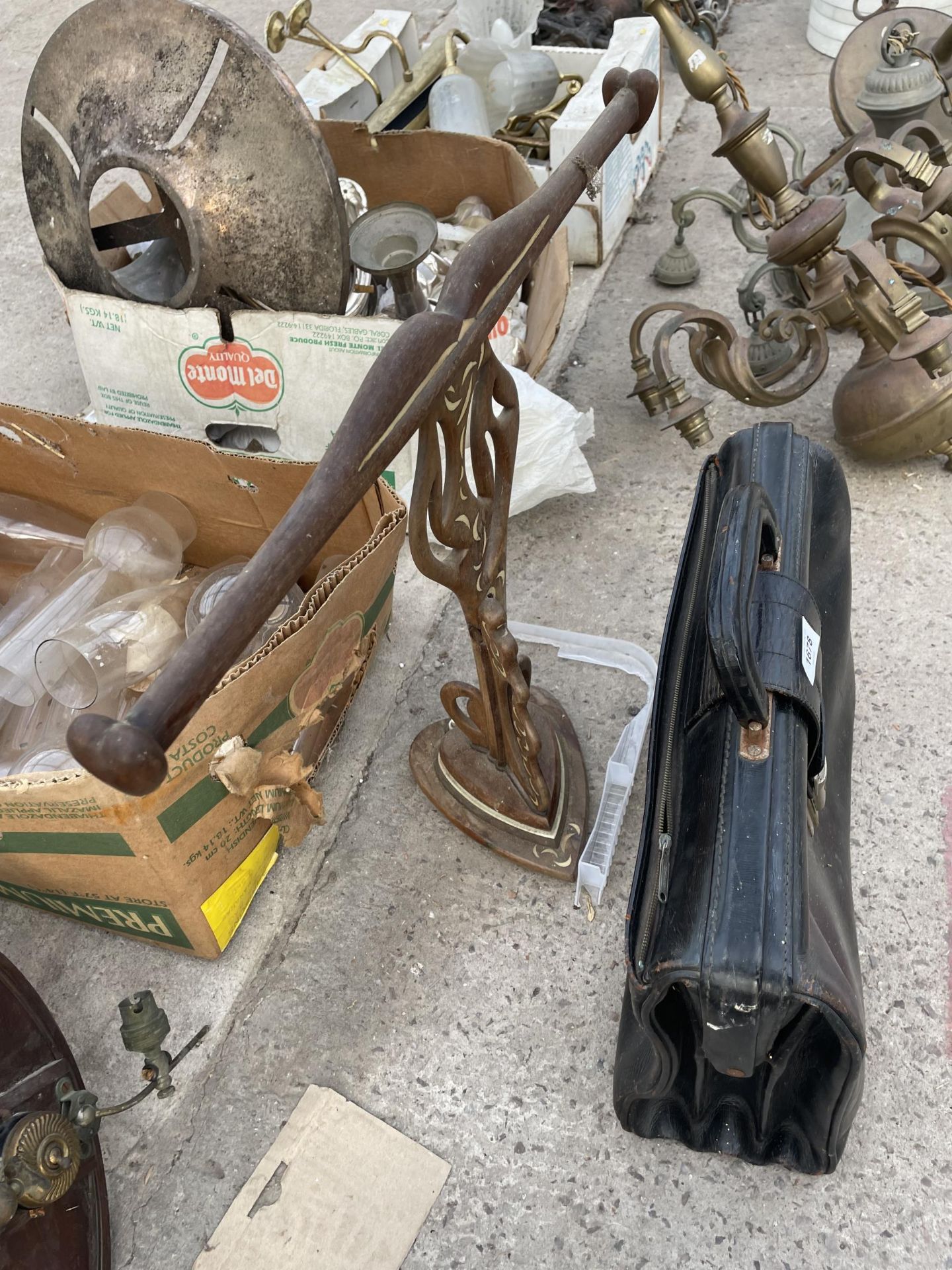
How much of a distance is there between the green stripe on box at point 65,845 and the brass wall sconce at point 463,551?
59 cm

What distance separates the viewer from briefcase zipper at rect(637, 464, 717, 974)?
47.3 inches

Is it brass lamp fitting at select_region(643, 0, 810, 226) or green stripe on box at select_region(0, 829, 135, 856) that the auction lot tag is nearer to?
green stripe on box at select_region(0, 829, 135, 856)

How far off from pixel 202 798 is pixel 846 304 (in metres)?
1.70

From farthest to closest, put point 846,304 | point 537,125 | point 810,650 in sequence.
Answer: point 537,125 → point 846,304 → point 810,650

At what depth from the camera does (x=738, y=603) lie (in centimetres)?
117

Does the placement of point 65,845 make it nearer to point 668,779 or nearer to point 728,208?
point 668,779

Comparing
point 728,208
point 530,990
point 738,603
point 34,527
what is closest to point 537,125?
point 728,208

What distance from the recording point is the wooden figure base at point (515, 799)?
5.60ft

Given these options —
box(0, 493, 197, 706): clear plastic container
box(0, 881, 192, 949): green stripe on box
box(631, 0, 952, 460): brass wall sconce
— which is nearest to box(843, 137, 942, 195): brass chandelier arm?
box(631, 0, 952, 460): brass wall sconce

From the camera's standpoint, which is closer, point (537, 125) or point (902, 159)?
point (902, 159)

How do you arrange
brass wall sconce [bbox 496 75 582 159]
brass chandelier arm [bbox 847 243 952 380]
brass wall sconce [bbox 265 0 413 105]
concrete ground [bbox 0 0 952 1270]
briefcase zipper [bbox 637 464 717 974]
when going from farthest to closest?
brass wall sconce [bbox 496 75 582 159]
brass wall sconce [bbox 265 0 413 105]
brass chandelier arm [bbox 847 243 952 380]
concrete ground [bbox 0 0 952 1270]
briefcase zipper [bbox 637 464 717 974]

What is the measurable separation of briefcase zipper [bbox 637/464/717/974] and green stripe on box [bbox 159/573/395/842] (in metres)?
0.61

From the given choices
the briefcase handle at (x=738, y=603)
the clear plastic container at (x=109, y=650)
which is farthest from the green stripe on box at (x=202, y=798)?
the briefcase handle at (x=738, y=603)

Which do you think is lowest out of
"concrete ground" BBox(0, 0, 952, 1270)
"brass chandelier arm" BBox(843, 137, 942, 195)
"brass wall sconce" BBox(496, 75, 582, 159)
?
"concrete ground" BBox(0, 0, 952, 1270)
